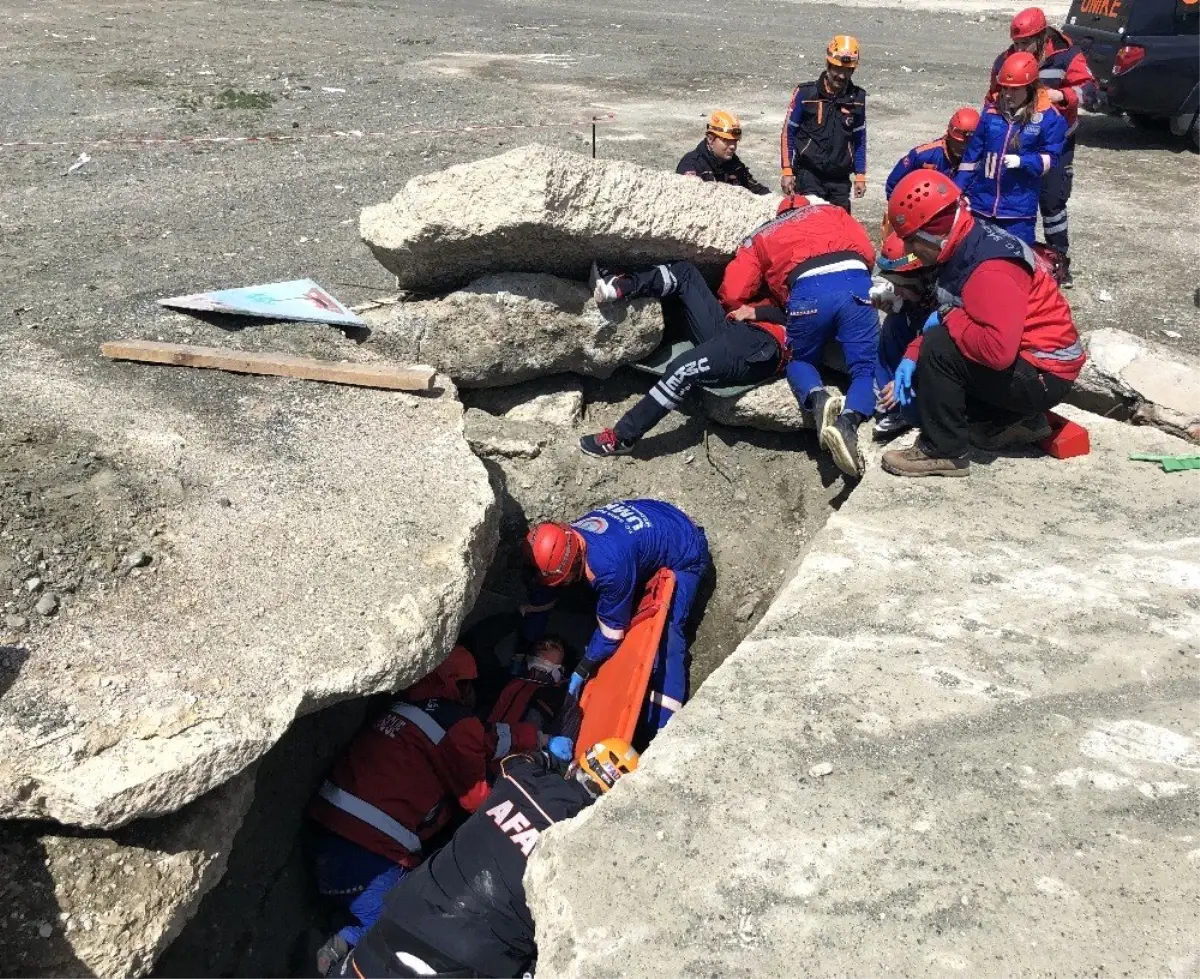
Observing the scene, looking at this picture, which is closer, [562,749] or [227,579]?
[227,579]

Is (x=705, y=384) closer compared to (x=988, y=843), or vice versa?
(x=988, y=843)

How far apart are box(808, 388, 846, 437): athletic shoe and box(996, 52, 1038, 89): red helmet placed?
2054 mm

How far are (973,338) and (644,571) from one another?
75.6 inches

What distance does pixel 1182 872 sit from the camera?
8.72 ft

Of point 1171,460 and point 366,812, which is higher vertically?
point 1171,460

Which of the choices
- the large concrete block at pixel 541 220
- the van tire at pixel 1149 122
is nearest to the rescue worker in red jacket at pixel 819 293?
the large concrete block at pixel 541 220

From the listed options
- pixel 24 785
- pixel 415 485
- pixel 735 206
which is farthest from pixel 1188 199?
pixel 24 785

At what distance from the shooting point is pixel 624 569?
4992mm

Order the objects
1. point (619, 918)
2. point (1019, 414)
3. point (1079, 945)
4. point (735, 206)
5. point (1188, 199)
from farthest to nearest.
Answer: point (1188, 199)
point (735, 206)
point (1019, 414)
point (619, 918)
point (1079, 945)

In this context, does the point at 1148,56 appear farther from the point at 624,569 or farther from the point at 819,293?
the point at 624,569

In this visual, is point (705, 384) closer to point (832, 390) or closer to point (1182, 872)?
point (832, 390)

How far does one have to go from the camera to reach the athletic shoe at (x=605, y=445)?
5.74 m

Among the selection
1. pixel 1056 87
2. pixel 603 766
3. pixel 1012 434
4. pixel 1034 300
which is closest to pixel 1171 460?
pixel 1012 434

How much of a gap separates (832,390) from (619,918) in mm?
3506
